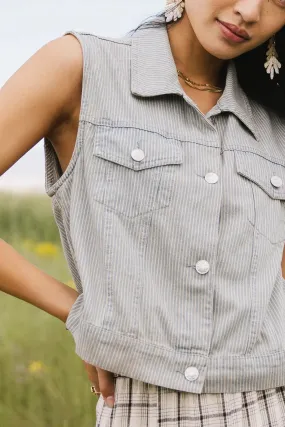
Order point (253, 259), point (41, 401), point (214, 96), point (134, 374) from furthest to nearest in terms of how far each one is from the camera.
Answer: point (41, 401) < point (214, 96) < point (253, 259) < point (134, 374)

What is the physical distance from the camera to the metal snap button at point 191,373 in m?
1.27

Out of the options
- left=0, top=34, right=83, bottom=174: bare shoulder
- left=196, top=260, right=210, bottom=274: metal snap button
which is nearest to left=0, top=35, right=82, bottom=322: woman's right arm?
left=0, top=34, right=83, bottom=174: bare shoulder

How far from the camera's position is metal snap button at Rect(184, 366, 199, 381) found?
1266 millimetres

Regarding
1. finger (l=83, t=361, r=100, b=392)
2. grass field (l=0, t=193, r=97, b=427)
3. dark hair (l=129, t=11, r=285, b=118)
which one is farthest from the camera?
grass field (l=0, t=193, r=97, b=427)

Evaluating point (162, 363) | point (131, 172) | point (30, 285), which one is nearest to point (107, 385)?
point (162, 363)

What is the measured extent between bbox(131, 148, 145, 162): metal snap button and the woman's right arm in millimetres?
135

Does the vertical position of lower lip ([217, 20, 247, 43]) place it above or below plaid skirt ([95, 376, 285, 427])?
above

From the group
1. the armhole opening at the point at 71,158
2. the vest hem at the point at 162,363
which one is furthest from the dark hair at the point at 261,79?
the vest hem at the point at 162,363

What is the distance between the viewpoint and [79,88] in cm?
131

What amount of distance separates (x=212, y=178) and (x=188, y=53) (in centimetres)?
31

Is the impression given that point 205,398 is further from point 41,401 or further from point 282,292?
point 41,401

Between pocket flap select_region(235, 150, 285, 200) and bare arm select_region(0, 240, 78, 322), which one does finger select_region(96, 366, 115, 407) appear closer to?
bare arm select_region(0, 240, 78, 322)

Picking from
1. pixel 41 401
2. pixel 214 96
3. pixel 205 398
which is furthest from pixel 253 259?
pixel 41 401

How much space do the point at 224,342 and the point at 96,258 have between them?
10.7 inches
